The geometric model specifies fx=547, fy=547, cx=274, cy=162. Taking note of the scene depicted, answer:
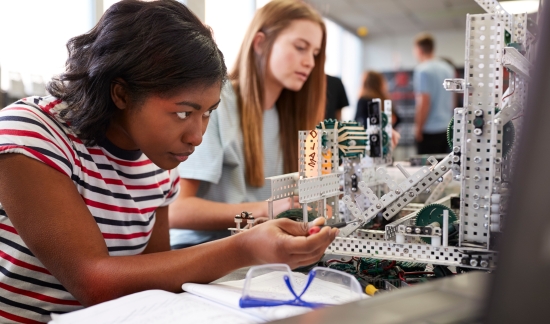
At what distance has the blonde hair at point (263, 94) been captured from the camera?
2.06 metres

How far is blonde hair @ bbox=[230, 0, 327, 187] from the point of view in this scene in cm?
206

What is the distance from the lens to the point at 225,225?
185 centimetres

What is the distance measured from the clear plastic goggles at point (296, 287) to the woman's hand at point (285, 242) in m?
0.03

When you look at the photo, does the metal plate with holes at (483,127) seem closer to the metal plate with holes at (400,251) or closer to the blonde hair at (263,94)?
the metal plate with holes at (400,251)

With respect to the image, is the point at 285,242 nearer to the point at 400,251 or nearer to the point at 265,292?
the point at 265,292

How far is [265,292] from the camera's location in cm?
94

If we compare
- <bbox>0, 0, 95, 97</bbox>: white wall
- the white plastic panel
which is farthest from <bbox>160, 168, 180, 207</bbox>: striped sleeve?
<bbox>0, 0, 95, 97</bbox>: white wall

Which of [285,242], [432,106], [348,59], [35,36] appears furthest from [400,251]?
[348,59]

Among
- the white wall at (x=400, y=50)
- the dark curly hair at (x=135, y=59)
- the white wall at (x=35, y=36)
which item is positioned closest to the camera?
the dark curly hair at (x=135, y=59)

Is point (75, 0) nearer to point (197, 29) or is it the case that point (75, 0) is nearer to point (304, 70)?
point (304, 70)

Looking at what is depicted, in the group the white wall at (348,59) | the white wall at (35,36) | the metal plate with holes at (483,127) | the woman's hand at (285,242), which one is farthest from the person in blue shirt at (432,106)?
the woman's hand at (285,242)

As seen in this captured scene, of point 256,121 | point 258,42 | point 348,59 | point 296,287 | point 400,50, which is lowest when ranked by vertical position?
point 296,287

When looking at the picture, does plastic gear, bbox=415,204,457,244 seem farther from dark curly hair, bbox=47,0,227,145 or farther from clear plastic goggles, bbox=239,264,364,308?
dark curly hair, bbox=47,0,227,145

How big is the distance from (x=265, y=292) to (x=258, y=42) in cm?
144
